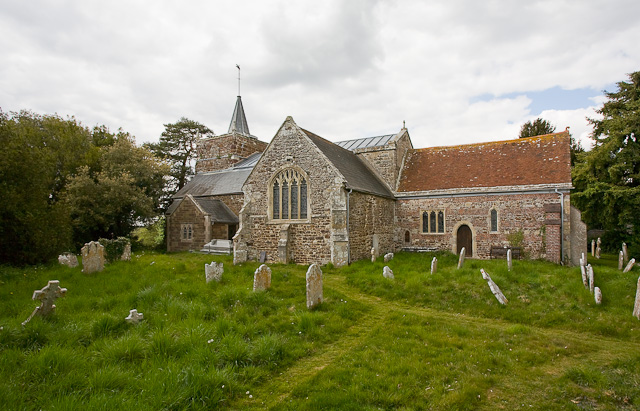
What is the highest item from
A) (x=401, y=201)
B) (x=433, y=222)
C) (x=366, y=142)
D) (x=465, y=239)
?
(x=366, y=142)

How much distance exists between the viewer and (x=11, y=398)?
402 cm

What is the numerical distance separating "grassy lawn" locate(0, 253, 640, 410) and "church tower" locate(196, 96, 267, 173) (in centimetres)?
2341

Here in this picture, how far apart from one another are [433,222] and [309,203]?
7.43 m

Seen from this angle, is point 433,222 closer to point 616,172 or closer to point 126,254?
point 616,172

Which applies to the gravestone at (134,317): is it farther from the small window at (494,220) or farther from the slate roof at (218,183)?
the slate roof at (218,183)

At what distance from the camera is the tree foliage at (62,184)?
13.7 m

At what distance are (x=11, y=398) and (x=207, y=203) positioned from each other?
70.6ft

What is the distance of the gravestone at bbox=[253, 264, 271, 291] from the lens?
964 cm

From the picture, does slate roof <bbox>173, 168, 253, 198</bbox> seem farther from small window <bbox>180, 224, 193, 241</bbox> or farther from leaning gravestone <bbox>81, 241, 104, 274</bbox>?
leaning gravestone <bbox>81, 241, 104, 274</bbox>

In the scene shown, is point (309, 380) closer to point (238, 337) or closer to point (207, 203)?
point (238, 337)

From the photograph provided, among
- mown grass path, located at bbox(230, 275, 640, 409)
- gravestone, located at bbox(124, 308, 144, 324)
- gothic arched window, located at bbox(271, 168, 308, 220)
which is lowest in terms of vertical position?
mown grass path, located at bbox(230, 275, 640, 409)

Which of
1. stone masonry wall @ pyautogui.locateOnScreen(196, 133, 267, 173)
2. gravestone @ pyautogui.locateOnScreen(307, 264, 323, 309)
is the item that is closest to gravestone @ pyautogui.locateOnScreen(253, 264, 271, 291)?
gravestone @ pyautogui.locateOnScreen(307, 264, 323, 309)

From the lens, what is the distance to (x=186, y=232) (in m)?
24.4

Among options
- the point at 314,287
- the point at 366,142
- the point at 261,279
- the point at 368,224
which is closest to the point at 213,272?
the point at 261,279
